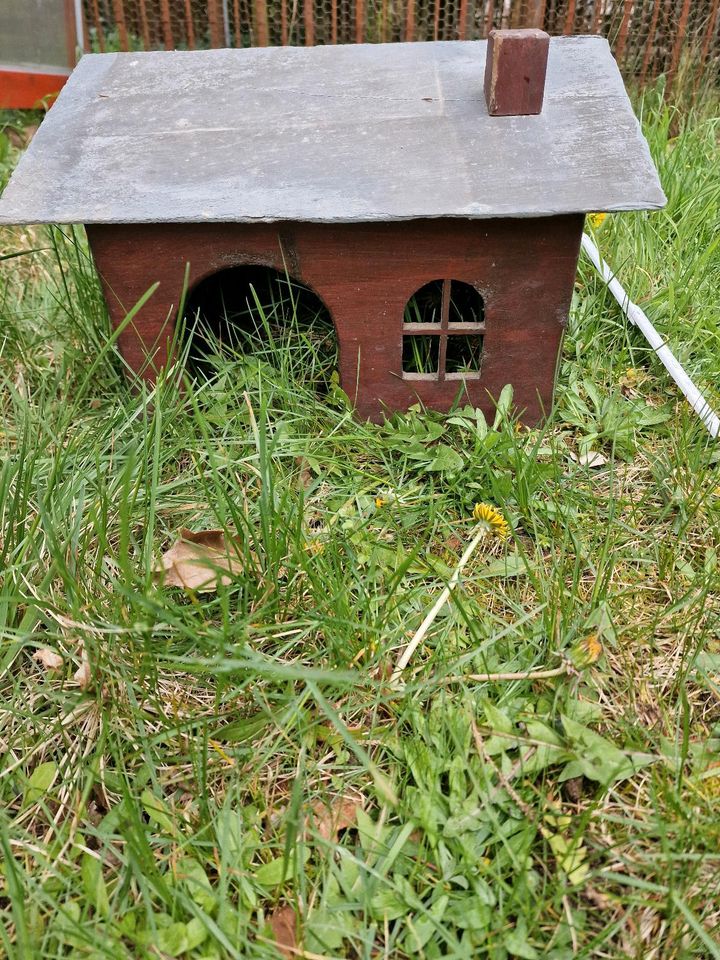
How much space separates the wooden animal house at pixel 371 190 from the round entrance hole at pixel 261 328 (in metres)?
0.17

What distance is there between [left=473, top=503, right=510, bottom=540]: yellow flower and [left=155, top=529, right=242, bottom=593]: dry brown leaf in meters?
0.58

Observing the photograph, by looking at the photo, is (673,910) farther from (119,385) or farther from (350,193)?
(119,385)

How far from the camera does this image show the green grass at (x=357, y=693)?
1490mm

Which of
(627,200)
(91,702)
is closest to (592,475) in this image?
(627,200)

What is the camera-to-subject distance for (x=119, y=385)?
2574 mm

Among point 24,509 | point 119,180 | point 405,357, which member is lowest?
point 405,357

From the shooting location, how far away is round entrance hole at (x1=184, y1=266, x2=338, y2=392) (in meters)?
2.59

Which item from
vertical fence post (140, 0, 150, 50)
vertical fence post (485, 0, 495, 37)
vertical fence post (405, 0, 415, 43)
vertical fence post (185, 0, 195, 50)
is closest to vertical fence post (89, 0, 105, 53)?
vertical fence post (140, 0, 150, 50)

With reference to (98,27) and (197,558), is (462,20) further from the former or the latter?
(197,558)

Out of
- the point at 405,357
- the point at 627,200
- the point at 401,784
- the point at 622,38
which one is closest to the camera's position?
the point at 401,784

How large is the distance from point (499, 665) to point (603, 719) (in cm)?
22

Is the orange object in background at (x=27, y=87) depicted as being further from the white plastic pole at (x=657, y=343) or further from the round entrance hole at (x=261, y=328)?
the white plastic pole at (x=657, y=343)

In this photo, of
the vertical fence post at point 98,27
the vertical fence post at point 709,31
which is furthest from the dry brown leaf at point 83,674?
the vertical fence post at point 709,31

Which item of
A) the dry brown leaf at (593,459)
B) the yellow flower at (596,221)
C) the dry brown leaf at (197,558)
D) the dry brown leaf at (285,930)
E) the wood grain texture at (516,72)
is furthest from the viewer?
the yellow flower at (596,221)
